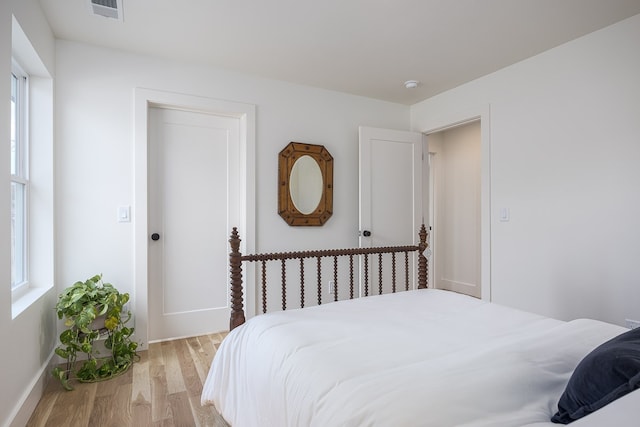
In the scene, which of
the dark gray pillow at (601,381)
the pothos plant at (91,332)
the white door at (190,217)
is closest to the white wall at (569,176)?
the dark gray pillow at (601,381)

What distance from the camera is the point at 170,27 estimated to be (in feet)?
7.95

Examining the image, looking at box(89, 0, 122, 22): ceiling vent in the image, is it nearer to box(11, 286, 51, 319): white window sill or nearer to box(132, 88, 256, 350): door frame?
box(132, 88, 256, 350): door frame

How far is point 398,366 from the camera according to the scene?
1103 millimetres

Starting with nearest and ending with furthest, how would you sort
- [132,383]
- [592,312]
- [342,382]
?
[342,382]
[132,383]
[592,312]

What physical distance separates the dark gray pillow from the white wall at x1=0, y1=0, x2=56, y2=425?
7.13 ft

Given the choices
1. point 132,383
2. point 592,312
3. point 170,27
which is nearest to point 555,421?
point 592,312

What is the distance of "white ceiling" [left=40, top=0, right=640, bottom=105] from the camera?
2166mm

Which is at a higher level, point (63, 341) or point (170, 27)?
point (170, 27)

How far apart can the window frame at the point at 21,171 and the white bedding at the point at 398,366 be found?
151 centimetres

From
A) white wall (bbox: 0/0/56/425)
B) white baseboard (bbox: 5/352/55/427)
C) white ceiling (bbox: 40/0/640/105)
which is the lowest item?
white baseboard (bbox: 5/352/55/427)

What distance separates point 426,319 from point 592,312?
1735 millimetres

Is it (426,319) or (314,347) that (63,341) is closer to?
(314,347)

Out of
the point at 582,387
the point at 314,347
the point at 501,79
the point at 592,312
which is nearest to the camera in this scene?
the point at 582,387

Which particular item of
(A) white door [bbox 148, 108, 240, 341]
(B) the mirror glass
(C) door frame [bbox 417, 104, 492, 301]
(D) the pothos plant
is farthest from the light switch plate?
(C) door frame [bbox 417, 104, 492, 301]
